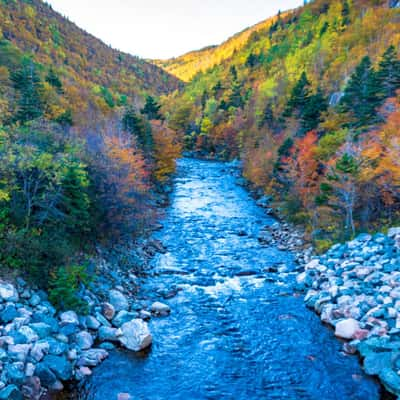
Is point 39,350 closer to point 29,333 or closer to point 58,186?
point 29,333

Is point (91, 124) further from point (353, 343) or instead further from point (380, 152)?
point (353, 343)

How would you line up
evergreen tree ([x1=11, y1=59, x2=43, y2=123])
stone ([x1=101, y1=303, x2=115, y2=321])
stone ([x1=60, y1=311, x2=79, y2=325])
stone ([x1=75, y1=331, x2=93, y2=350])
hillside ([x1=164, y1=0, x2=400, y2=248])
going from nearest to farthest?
stone ([x1=75, y1=331, x2=93, y2=350])
stone ([x1=60, y1=311, x2=79, y2=325])
stone ([x1=101, y1=303, x2=115, y2=321])
hillside ([x1=164, y1=0, x2=400, y2=248])
evergreen tree ([x1=11, y1=59, x2=43, y2=123])

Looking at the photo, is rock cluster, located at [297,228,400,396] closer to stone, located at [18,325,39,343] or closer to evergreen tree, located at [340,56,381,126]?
stone, located at [18,325,39,343]

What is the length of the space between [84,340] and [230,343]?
5.41m

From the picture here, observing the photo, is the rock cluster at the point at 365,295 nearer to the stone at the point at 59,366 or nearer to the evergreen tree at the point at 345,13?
the stone at the point at 59,366

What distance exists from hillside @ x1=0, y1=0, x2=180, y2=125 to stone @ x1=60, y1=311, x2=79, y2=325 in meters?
27.7

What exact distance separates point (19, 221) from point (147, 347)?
7508 mm

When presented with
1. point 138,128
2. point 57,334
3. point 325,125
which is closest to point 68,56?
point 138,128

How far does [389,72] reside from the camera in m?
33.9

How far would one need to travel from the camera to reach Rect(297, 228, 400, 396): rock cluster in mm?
11539

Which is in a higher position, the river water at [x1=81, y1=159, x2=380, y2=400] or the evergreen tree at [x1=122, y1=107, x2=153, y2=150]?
the evergreen tree at [x1=122, y1=107, x2=153, y2=150]

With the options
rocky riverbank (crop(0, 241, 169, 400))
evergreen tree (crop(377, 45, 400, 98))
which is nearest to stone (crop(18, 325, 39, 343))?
rocky riverbank (crop(0, 241, 169, 400))

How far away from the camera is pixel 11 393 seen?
8.73m

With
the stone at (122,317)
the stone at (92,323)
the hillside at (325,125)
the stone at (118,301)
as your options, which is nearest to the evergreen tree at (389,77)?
the hillside at (325,125)
